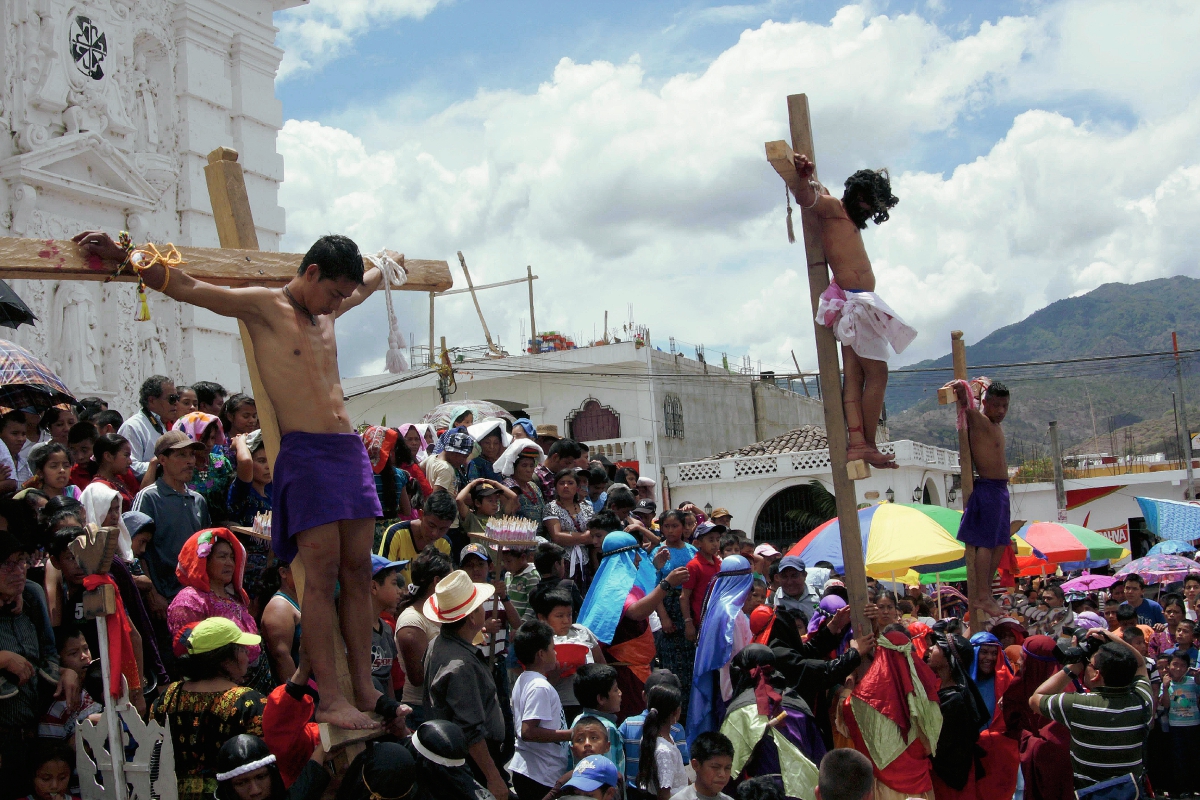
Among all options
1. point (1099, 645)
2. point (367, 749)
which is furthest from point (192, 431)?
point (1099, 645)

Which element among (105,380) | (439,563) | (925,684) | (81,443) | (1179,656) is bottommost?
(1179,656)

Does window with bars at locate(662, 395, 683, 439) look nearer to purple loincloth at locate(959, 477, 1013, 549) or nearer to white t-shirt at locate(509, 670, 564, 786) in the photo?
purple loincloth at locate(959, 477, 1013, 549)

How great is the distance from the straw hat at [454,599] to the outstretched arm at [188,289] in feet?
5.49

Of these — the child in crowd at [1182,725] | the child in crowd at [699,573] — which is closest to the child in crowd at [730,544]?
the child in crowd at [699,573]

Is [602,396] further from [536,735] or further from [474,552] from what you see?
[536,735]

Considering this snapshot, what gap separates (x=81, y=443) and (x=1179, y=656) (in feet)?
27.1

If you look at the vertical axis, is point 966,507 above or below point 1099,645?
above

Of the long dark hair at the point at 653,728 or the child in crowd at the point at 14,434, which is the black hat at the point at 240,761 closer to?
the long dark hair at the point at 653,728

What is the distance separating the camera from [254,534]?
6027mm

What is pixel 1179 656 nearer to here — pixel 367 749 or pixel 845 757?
pixel 845 757

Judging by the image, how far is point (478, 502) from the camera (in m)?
7.63

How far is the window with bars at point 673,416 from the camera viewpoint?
31.0m

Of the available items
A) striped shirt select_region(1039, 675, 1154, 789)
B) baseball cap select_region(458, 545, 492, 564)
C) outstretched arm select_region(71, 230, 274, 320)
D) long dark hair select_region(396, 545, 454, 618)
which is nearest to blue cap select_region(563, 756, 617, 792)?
long dark hair select_region(396, 545, 454, 618)

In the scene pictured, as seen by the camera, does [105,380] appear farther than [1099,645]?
Yes
